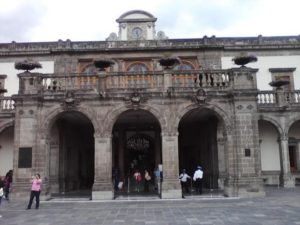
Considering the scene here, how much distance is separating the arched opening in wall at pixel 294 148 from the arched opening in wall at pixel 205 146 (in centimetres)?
739

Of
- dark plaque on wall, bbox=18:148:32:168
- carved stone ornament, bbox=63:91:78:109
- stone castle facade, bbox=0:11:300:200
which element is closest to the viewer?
dark plaque on wall, bbox=18:148:32:168

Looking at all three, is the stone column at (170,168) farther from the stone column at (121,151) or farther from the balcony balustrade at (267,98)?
the balcony balustrade at (267,98)

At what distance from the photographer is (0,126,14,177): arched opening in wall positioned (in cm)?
A: 2428

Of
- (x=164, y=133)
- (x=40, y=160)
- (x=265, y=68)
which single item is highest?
(x=265, y=68)

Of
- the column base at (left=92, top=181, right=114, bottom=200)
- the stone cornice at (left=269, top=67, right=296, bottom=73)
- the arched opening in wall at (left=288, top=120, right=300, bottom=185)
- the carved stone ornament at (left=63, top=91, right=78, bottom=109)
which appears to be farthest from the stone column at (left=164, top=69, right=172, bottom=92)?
the stone cornice at (left=269, top=67, right=296, bottom=73)

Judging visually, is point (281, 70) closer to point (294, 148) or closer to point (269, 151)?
point (294, 148)

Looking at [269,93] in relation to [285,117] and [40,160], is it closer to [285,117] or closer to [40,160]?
[285,117]

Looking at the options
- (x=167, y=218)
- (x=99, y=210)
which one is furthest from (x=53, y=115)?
(x=167, y=218)

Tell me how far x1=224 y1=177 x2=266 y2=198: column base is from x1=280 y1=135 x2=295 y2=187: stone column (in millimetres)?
8179

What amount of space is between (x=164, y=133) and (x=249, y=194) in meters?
4.77

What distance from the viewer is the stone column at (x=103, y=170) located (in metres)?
15.2

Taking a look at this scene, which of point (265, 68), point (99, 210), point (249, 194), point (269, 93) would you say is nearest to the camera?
point (99, 210)

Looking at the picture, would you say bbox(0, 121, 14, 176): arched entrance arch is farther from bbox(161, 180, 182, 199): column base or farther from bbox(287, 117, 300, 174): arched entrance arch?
bbox(287, 117, 300, 174): arched entrance arch

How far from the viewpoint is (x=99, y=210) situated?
12055 mm
